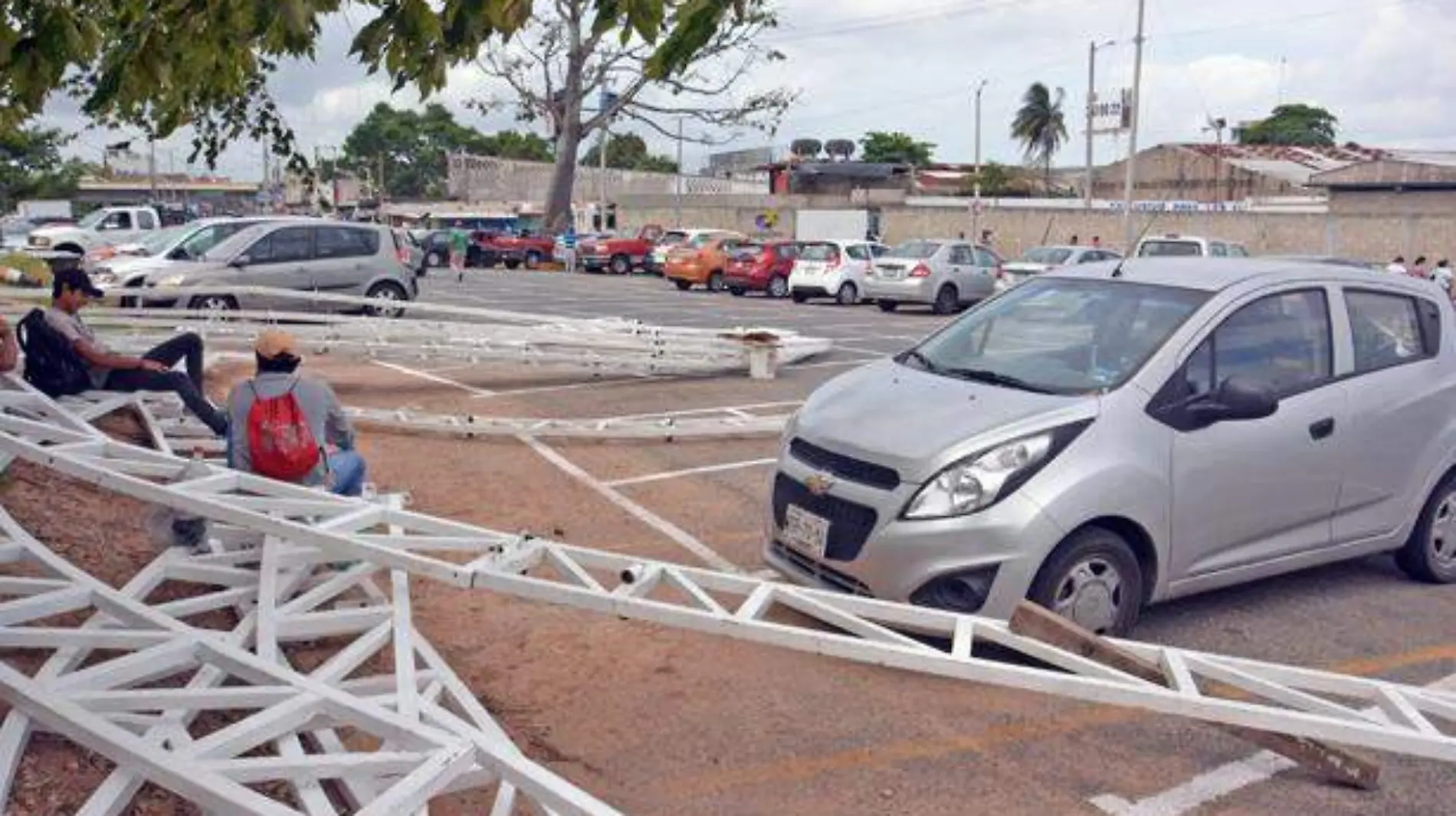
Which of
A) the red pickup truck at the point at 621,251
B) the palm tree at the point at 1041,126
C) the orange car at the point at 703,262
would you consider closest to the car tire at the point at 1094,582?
the orange car at the point at 703,262

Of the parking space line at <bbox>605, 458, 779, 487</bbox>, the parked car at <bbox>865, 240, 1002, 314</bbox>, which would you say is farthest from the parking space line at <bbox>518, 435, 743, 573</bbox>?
the parked car at <bbox>865, 240, 1002, 314</bbox>

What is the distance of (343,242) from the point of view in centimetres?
1806

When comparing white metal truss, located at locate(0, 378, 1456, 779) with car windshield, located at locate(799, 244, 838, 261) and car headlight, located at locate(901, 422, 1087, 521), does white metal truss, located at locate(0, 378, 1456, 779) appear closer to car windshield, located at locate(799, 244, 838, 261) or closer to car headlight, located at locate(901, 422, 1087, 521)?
car headlight, located at locate(901, 422, 1087, 521)

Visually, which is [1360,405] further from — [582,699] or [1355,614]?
[582,699]

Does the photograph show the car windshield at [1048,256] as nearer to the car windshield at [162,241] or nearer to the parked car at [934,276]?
the parked car at [934,276]

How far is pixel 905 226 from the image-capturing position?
46.9 m

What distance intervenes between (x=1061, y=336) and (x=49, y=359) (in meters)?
6.39

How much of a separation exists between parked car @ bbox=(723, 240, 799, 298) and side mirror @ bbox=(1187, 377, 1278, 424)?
2496 cm

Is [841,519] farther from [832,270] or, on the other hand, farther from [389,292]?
[832,270]

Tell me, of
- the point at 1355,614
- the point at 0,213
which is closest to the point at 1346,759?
the point at 1355,614

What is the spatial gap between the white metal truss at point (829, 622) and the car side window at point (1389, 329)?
6.84ft

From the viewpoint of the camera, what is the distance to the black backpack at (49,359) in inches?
330

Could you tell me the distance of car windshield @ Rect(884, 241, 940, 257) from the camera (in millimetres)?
26469

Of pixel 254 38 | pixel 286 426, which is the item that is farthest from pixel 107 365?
pixel 254 38
